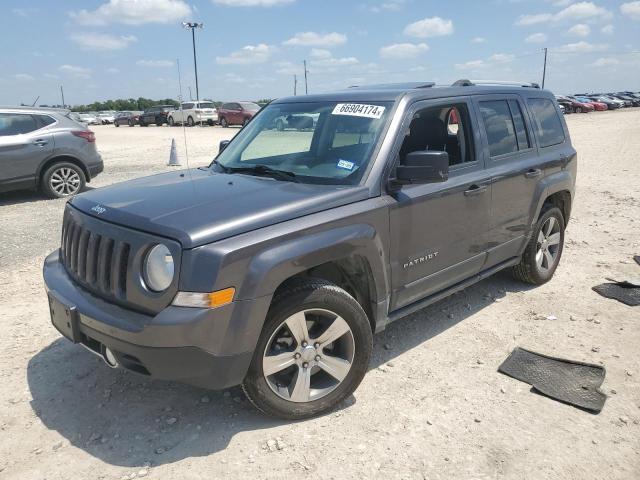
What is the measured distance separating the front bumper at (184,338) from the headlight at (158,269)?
14cm

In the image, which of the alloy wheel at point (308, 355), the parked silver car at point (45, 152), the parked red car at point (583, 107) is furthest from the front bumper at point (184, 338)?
the parked red car at point (583, 107)

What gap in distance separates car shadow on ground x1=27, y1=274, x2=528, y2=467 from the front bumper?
49cm

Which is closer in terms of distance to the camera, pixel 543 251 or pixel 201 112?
pixel 543 251

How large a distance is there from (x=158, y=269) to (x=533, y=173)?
11.3 feet

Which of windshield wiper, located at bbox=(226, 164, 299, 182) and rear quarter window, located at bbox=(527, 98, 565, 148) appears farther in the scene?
rear quarter window, located at bbox=(527, 98, 565, 148)

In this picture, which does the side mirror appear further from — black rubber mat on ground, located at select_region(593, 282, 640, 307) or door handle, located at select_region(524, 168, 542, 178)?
black rubber mat on ground, located at select_region(593, 282, 640, 307)

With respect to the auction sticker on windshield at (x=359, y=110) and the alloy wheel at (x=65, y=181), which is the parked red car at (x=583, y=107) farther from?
the auction sticker on windshield at (x=359, y=110)

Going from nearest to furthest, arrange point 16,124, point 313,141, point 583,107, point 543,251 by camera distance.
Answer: point 313,141, point 543,251, point 16,124, point 583,107

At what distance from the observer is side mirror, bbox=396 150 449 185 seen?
10.6 ft

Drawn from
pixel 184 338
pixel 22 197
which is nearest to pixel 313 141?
pixel 184 338

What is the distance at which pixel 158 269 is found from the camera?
265 cm

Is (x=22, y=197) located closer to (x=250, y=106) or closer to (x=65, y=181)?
(x=65, y=181)

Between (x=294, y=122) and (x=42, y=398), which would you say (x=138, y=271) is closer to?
(x=42, y=398)

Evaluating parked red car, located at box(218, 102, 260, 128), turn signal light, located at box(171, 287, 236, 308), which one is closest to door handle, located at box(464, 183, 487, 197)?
turn signal light, located at box(171, 287, 236, 308)
